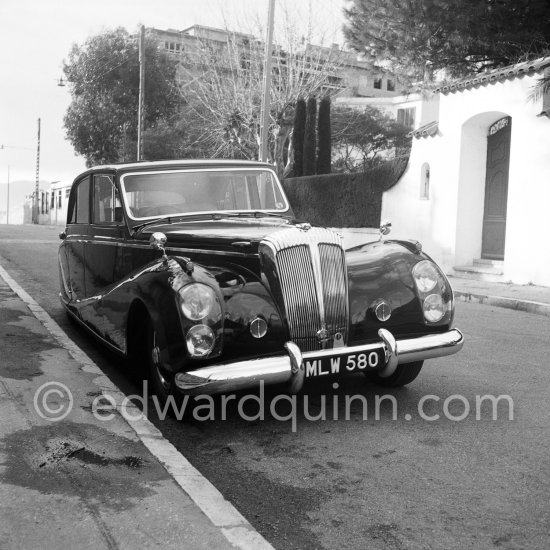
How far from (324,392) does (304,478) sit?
1.65 meters

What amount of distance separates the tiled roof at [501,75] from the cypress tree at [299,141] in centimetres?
1082

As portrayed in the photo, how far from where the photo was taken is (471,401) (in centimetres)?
526

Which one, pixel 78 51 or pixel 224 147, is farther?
pixel 78 51

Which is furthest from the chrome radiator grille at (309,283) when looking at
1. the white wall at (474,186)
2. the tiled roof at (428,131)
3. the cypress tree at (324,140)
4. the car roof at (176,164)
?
the cypress tree at (324,140)

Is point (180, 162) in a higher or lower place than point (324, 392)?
higher

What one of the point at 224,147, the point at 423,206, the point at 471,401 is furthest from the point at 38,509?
the point at 224,147

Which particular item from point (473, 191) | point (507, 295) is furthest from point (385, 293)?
point (473, 191)

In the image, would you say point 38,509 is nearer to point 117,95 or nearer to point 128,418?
point 128,418

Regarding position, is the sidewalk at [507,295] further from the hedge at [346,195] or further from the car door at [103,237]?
the car door at [103,237]

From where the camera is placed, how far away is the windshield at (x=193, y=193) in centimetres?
593

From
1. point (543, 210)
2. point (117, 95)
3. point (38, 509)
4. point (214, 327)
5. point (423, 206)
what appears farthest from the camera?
point (117, 95)

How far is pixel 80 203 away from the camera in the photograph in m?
7.40

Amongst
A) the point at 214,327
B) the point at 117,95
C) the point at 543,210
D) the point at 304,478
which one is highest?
the point at 117,95

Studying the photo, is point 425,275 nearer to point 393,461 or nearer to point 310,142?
point 393,461
